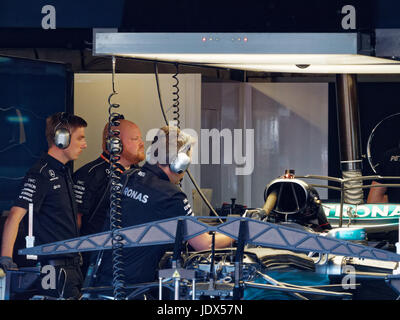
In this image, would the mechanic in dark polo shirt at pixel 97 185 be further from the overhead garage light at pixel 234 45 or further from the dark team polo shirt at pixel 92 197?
the overhead garage light at pixel 234 45

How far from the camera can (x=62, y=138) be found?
3.52 metres

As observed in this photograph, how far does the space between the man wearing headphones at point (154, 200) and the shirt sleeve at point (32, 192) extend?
0.64m

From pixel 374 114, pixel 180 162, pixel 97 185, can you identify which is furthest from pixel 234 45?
pixel 374 114

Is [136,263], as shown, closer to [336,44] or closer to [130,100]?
[336,44]

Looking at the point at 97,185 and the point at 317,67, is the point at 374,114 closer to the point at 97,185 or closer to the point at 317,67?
the point at 317,67

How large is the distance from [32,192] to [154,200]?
2.80 feet

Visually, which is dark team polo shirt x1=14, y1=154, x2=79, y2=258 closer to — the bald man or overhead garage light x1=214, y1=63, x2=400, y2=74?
the bald man

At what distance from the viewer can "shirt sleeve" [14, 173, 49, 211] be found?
3.31m

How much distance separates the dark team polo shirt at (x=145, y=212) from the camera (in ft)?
8.87

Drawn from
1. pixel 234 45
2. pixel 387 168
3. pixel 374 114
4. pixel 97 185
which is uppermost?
pixel 374 114

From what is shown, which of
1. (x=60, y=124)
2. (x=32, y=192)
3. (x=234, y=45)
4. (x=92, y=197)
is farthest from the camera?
(x=92, y=197)

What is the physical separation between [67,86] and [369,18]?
204 centimetres

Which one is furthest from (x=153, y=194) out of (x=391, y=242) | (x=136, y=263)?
(x=391, y=242)

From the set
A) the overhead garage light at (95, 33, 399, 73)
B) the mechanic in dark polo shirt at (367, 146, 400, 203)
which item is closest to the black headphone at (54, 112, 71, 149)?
the overhead garage light at (95, 33, 399, 73)
